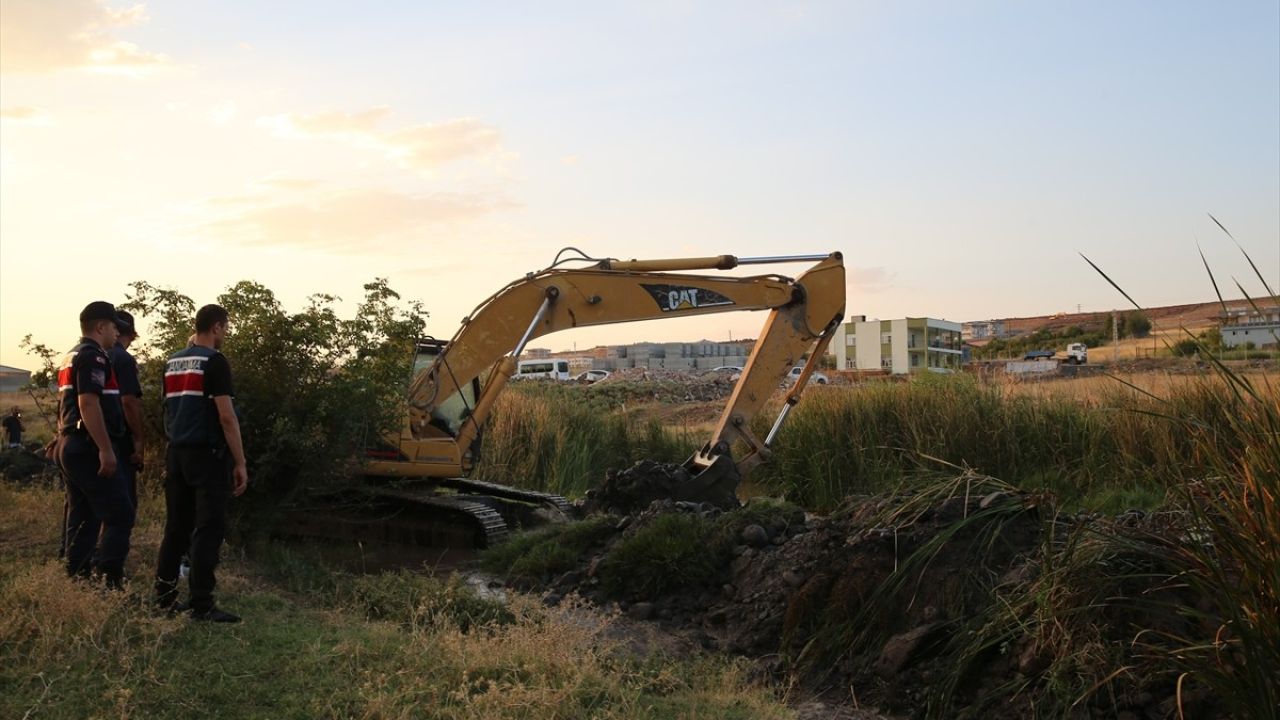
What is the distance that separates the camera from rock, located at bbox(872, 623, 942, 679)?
6.57 m

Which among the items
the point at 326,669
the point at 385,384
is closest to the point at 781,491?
the point at 385,384

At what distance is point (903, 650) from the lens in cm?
658

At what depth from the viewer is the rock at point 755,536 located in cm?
927

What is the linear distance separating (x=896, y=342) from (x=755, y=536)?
119ft

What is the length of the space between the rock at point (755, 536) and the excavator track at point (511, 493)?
3.50 metres

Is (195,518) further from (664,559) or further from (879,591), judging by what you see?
(879,591)

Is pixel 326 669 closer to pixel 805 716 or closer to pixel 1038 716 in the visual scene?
pixel 805 716

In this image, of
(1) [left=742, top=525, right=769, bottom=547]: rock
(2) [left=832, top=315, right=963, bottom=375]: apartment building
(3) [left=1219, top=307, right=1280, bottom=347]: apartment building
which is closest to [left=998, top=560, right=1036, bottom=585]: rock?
(3) [left=1219, top=307, right=1280, bottom=347]: apartment building

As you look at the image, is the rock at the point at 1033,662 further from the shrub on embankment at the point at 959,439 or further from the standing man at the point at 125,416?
the shrub on embankment at the point at 959,439

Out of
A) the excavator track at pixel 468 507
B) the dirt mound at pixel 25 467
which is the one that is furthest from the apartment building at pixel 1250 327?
the dirt mound at pixel 25 467

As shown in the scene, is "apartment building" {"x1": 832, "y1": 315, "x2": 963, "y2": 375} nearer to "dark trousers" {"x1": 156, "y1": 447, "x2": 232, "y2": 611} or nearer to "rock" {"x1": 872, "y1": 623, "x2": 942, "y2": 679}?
"rock" {"x1": 872, "y1": 623, "x2": 942, "y2": 679}

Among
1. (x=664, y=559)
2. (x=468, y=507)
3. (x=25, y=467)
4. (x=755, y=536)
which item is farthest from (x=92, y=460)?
(x=25, y=467)

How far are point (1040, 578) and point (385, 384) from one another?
677cm

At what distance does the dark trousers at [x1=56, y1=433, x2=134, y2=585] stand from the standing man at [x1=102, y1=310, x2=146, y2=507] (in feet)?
0.53
